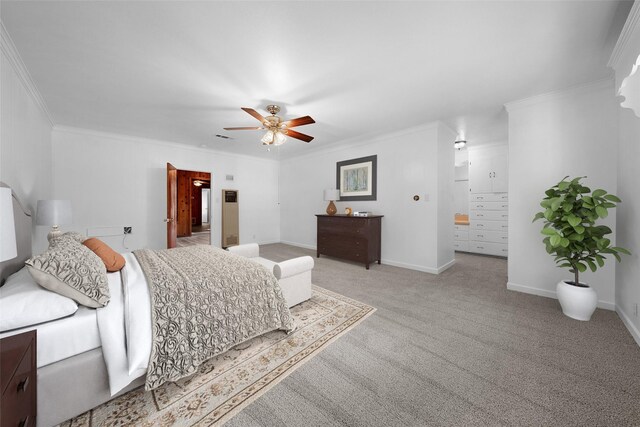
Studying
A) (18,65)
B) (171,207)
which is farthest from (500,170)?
(18,65)

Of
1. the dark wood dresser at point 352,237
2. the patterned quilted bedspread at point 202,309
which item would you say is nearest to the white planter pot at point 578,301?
the dark wood dresser at point 352,237

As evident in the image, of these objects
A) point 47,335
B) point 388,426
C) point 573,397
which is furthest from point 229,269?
point 573,397

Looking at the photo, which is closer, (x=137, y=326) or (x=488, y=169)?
(x=137, y=326)

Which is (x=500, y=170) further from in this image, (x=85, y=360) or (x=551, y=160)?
(x=85, y=360)

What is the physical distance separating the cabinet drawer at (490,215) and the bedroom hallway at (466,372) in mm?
2936

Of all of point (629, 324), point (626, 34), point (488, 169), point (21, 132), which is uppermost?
point (626, 34)

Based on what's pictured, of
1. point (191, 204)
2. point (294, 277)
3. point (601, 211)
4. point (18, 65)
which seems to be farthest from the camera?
point (191, 204)

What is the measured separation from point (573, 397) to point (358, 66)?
2.98 m

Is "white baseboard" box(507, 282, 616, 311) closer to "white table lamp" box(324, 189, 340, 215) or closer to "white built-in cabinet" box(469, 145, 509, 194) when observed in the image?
"white built-in cabinet" box(469, 145, 509, 194)

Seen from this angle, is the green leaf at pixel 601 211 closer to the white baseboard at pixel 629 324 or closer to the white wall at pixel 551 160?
the white wall at pixel 551 160

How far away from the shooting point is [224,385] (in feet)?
5.06

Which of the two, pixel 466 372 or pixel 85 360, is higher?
pixel 85 360

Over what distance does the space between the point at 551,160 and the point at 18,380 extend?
4.76 m

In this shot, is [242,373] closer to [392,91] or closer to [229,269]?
[229,269]
